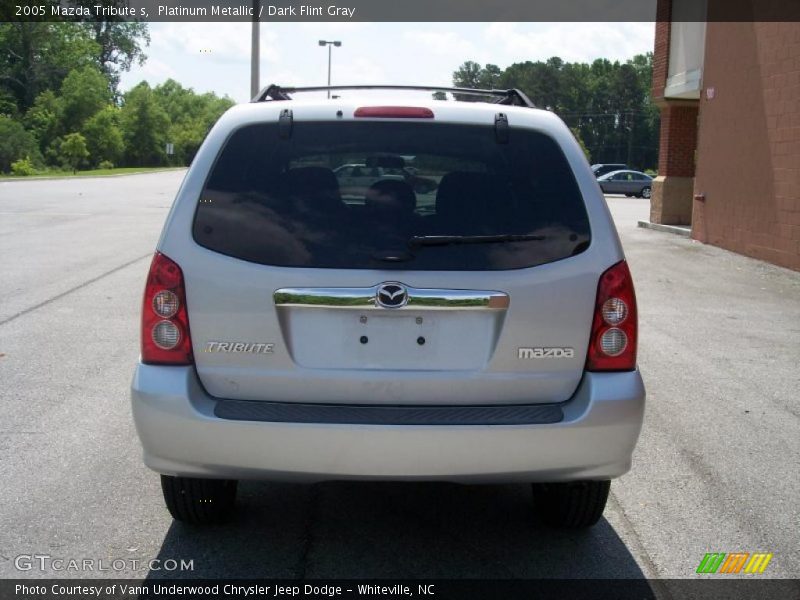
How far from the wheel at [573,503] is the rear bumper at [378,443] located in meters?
0.43

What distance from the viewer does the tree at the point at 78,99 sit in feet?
294


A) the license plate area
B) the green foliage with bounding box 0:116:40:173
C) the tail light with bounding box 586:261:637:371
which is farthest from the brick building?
the green foliage with bounding box 0:116:40:173

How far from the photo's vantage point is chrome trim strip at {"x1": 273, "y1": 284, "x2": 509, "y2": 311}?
361 cm

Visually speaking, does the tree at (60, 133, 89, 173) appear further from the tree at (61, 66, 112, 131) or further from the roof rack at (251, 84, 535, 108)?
the roof rack at (251, 84, 535, 108)

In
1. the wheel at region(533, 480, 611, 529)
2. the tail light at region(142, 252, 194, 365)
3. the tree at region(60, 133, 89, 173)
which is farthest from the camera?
the tree at region(60, 133, 89, 173)

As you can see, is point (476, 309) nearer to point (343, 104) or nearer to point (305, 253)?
point (305, 253)

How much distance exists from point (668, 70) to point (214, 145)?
69.2ft

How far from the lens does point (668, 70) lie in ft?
76.0

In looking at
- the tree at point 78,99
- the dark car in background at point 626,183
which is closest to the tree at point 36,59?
the tree at point 78,99

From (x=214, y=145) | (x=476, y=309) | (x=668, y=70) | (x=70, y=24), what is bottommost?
(x=476, y=309)

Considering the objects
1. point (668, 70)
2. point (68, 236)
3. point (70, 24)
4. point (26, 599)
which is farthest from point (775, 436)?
point (70, 24)

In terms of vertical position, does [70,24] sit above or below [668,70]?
above

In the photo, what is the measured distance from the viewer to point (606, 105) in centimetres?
13088

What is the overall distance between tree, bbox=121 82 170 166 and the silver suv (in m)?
102
